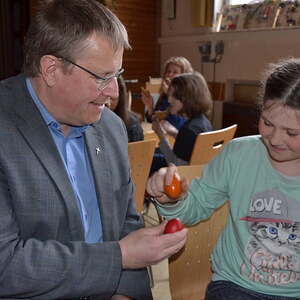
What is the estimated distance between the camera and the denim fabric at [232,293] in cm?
119

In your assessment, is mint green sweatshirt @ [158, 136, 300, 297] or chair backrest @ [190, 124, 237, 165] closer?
mint green sweatshirt @ [158, 136, 300, 297]

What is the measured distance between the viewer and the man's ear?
3.62 feet

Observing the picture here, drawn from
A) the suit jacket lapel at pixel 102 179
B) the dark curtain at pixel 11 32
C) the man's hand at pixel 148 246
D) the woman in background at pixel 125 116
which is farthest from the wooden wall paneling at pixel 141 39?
the man's hand at pixel 148 246

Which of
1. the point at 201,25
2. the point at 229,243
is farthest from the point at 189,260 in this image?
the point at 201,25

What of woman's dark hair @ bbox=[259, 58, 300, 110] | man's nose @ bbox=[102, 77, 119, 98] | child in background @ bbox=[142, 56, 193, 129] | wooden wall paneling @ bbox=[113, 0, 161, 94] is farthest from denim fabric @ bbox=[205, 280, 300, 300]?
wooden wall paneling @ bbox=[113, 0, 161, 94]

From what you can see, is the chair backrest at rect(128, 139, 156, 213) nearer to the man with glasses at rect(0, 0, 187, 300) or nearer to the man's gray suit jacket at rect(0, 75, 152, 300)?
the man with glasses at rect(0, 0, 187, 300)

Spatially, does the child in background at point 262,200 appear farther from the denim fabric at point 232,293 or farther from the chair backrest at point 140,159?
the chair backrest at point 140,159

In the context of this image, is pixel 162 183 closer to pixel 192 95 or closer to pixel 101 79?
pixel 101 79

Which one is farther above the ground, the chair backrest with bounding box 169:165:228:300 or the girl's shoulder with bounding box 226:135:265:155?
the girl's shoulder with bounding box 226:135:265:155

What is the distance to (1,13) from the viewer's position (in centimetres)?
614

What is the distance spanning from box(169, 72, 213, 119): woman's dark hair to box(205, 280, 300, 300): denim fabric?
6.15 feet

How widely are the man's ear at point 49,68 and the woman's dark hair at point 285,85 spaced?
62 centimetres

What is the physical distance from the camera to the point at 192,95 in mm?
3014

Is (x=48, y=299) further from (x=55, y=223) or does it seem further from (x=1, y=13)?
(x=1, y=13)
